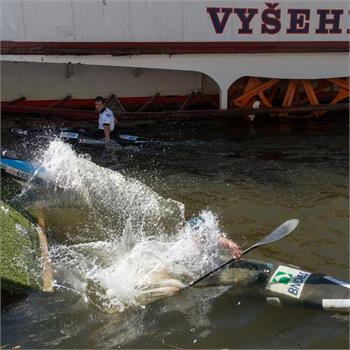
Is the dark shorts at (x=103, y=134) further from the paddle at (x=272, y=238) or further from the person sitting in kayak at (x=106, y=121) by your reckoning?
the paddle at (x=272, y=238)

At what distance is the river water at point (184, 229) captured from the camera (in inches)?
202

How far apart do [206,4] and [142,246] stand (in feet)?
21.0

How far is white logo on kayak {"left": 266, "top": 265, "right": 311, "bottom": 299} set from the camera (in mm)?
5500

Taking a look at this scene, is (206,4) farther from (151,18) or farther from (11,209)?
(11,209)

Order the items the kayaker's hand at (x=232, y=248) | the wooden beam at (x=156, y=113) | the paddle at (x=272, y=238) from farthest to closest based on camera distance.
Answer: the wooden beam at (x=156, y=113) < the kayaker's hand at (x=232, y=248) < the paddle at (x=272, y=238)

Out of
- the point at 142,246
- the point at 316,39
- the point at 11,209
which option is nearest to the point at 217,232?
the point at 142,246

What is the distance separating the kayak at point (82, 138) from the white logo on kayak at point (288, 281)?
17.9 ft

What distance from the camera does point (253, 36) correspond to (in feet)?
36.4

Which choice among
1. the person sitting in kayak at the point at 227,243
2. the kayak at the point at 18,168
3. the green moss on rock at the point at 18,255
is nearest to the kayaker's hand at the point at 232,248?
the person sitting in kayak at the point at 227,243

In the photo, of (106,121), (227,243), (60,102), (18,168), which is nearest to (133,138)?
(106,121)

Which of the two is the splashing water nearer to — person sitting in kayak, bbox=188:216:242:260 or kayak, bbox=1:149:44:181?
person sitting in kayak, bbox=188:216:242:260

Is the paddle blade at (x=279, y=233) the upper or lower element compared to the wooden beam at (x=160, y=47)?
lower

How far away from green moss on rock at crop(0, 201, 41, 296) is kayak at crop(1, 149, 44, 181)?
1.37 meters

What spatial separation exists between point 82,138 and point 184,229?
14.3 feet
